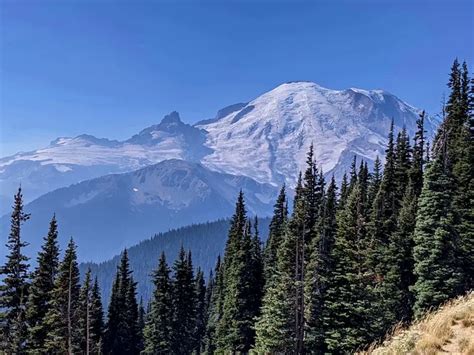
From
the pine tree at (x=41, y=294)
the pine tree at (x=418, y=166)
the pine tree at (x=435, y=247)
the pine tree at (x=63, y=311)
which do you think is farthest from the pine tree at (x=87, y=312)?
the pine tree at (x=418, y=166)

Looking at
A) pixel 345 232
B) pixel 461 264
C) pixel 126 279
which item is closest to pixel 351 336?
pixel 345 232

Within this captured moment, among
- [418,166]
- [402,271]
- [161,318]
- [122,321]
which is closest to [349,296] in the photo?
[402,271]

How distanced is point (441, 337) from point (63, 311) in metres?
36.4

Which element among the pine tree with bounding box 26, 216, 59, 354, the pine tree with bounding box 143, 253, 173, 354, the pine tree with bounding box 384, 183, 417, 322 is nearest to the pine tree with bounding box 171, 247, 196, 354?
the pine tree with bounding box 143, 253, 173, 354

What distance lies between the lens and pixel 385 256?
44.2 meters

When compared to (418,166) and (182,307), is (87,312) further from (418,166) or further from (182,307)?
(418,166)

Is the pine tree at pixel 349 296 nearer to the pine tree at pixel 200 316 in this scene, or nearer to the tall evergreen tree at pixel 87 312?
the tall evergreen tree at pixel 87 312

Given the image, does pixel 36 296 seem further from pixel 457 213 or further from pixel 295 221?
pixel 457 213

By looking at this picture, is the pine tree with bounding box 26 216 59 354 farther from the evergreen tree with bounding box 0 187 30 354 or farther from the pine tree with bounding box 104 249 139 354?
the pine tree with bounding box 104 249 139 354

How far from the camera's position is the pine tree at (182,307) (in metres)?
62.2

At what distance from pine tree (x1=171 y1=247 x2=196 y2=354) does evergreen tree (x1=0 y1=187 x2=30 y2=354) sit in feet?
89.3

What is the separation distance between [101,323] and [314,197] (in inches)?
1423

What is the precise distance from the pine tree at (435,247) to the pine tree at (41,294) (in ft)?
99.5

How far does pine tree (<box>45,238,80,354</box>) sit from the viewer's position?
3688cm
